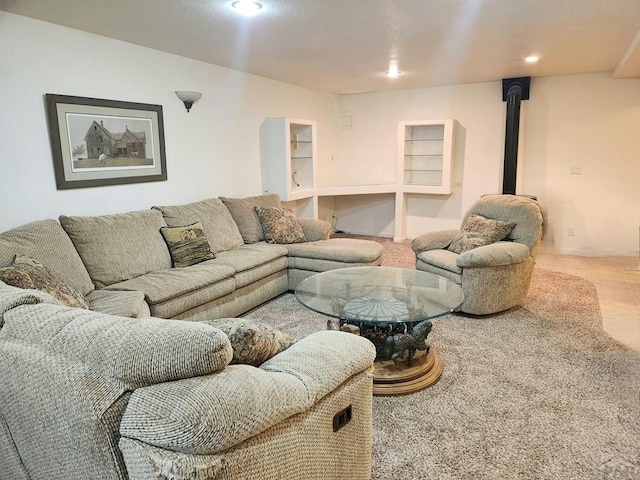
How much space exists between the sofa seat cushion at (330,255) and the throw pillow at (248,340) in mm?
2453

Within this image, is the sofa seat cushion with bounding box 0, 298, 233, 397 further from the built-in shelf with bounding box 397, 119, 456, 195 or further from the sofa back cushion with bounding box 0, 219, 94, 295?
the built-in shelf with bounding box 397, 119, 456, 195

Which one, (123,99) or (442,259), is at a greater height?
(123,99)

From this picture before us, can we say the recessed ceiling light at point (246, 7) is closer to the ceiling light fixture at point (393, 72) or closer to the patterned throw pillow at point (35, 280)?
the patterned throw pillow at point (35, 280)

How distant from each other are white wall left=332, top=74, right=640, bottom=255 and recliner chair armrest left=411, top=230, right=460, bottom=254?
7.41 feet

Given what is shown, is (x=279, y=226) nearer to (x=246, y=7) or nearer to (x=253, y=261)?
(x=253, y=261)

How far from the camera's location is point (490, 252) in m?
3.46

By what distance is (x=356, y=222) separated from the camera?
724 cm

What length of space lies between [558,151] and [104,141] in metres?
5.23

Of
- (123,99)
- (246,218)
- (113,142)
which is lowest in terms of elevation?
(246,218)

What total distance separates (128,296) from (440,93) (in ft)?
16.9

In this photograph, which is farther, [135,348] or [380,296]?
[380,296]

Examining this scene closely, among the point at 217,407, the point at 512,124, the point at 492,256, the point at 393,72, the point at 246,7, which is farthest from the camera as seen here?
the point at 512,124

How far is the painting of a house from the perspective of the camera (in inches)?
132

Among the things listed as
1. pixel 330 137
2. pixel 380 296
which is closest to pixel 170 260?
pixel 380 296
